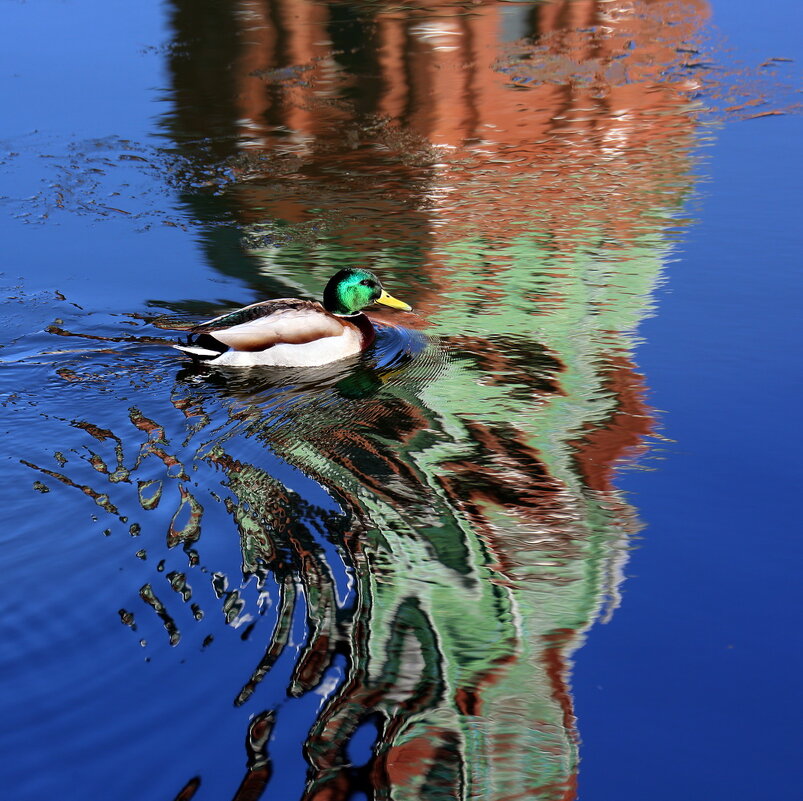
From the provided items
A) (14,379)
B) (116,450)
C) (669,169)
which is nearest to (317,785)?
(116,450)

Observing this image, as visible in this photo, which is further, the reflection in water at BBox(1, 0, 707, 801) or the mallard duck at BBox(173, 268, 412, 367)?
the mallard duck at BBox(173, 268, 412, 367)

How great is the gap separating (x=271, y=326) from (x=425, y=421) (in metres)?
1.09

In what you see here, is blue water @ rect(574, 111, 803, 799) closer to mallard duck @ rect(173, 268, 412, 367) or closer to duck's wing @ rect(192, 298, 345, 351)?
mallard duck @ rect(173, 268, 412, 367)

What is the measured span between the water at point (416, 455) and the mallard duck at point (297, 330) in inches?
5.0

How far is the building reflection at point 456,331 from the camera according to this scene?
133 inches

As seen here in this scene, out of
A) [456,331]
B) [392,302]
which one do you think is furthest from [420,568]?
[392,302]

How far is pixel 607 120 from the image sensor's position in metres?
9.38

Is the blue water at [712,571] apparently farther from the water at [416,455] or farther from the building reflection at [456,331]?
the building reflection at [456,331]

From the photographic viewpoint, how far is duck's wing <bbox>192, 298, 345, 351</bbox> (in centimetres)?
Answer: 576

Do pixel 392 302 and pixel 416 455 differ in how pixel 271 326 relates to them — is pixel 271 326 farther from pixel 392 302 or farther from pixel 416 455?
pixel 416 455

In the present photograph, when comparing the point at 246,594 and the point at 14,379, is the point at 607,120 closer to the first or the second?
the point at 14,379

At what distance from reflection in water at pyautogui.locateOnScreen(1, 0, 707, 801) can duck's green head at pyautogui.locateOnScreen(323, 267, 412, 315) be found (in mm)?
247

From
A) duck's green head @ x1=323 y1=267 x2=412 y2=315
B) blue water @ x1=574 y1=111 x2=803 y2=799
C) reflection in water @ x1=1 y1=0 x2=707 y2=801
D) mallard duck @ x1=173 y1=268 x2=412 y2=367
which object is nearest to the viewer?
blue water @ x1=574 y1=111 x2=803 y2=799

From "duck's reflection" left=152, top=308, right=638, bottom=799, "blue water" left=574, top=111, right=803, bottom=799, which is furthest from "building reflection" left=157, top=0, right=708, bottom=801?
"blue water" left=574, top=111, right=803, bottom=799
